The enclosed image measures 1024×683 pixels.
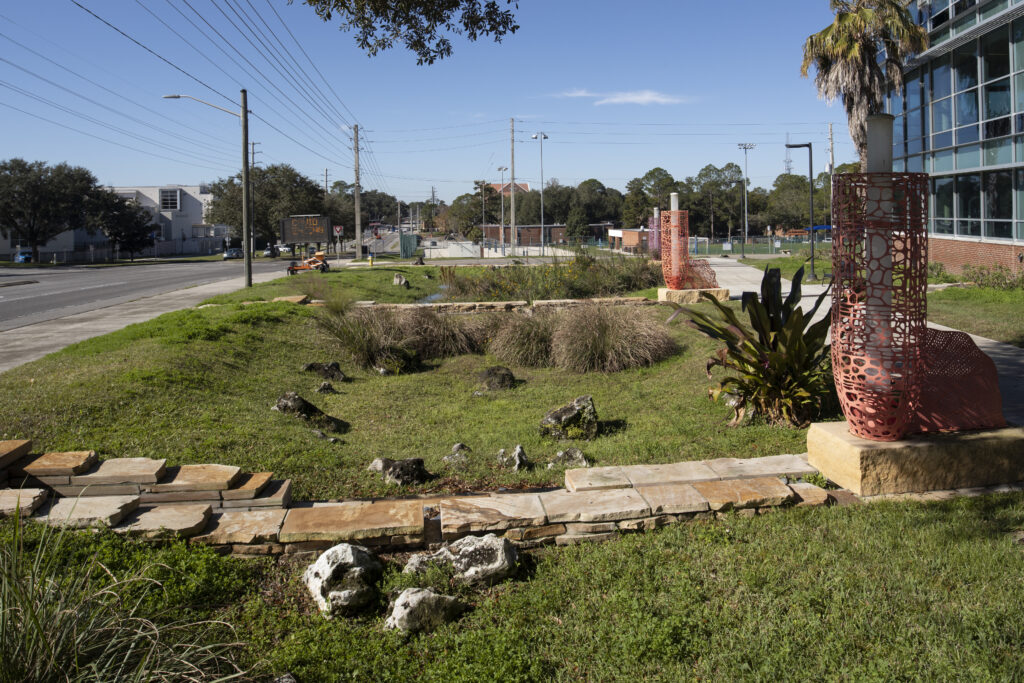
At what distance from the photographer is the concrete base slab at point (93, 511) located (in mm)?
4219

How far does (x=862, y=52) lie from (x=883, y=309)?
23101 millimetres

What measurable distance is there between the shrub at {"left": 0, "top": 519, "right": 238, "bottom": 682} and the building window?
93.1 meters

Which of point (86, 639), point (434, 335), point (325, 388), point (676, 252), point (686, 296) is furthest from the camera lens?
point (676, 252)

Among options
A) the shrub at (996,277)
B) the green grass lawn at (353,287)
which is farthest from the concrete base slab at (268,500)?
the shrub at (996,277)

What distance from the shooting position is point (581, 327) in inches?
437

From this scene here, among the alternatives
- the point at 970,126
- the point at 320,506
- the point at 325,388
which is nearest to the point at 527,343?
the point at 325,388

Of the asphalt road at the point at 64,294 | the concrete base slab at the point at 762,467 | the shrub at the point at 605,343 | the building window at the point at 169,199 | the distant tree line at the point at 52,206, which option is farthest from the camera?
the building window at the point at 169,199

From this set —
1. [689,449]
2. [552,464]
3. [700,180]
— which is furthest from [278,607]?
[700,180]

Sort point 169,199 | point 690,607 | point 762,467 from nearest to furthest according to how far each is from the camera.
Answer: point 690,607 < point 762,467 < point 169,199

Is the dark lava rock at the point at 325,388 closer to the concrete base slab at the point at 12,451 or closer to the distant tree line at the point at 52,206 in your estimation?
the concrete base slab at the point at 12,451

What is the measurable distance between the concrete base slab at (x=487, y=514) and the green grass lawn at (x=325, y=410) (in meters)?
1.20

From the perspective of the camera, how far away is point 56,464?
4852mm

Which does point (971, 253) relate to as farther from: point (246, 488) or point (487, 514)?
point (246, 488)

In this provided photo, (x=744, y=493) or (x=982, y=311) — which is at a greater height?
(x=982, y=311)
